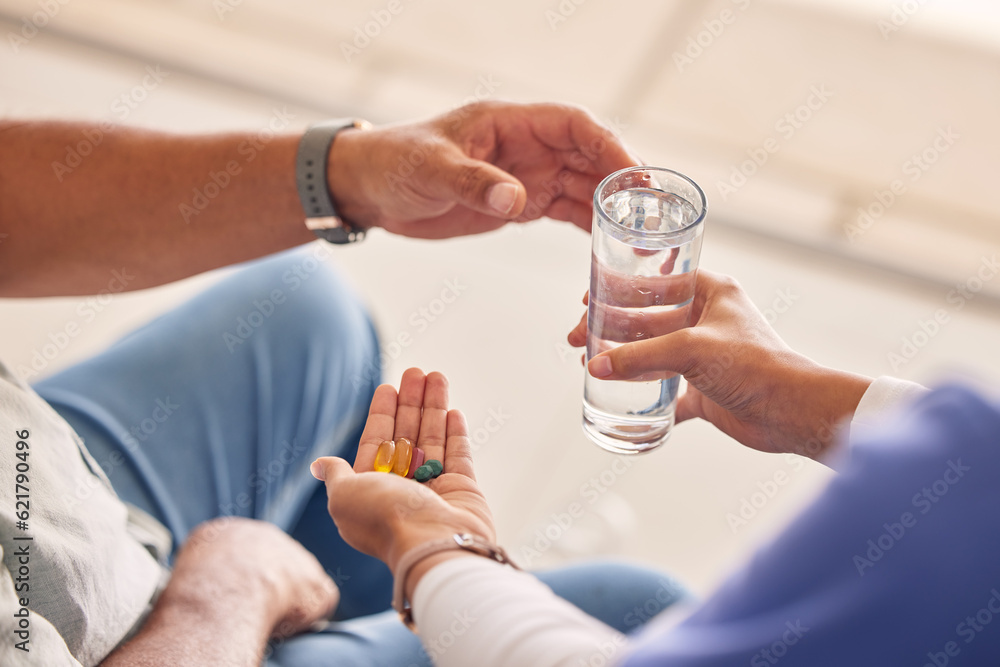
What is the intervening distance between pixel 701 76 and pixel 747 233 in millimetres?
524

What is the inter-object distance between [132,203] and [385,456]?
1.88ft

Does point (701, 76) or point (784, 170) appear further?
point (701, 76)

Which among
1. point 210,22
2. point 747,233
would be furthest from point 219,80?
point 747,233

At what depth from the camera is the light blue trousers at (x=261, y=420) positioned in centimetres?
97

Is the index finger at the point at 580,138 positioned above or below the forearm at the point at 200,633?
above

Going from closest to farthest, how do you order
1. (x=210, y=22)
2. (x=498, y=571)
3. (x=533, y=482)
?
(x=498, y=571), (x=533, y=482), (x=210, y=22)

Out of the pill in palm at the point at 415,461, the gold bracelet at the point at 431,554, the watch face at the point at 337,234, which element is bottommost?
the watch face at the point at 337,234

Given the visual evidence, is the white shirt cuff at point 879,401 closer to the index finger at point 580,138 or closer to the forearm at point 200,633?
the index finger at point 580,138

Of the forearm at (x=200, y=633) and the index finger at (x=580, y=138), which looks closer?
the forearm at (x=200, y=633)

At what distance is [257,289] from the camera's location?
3.76 feet

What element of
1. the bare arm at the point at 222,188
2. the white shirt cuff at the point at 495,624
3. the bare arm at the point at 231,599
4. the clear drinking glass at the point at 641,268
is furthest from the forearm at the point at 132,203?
the white shirt cuff at the point at 495,624

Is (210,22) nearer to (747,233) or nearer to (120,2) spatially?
(120,2)

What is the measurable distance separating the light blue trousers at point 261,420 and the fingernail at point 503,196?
35cm

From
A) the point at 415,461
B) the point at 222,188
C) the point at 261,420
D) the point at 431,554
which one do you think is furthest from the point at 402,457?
the point at 222,188
